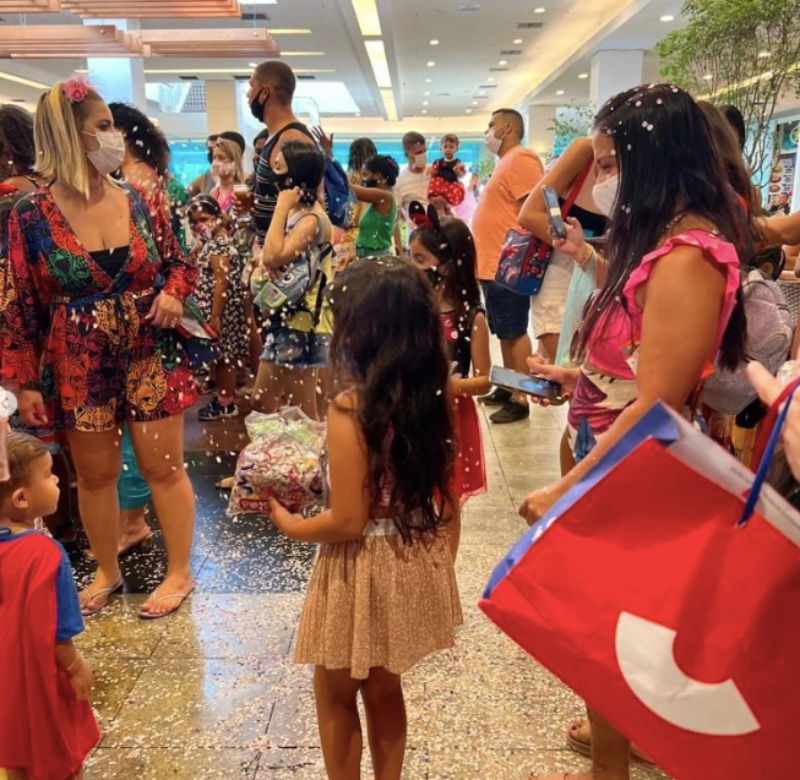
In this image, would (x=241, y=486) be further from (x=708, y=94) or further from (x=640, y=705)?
(x=708, y=94)

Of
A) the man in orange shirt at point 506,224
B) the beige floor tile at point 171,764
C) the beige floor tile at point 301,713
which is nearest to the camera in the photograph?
the beige floor tile at point 171,764

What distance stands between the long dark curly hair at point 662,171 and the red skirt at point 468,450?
3.13ft

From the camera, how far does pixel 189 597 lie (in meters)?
2.47

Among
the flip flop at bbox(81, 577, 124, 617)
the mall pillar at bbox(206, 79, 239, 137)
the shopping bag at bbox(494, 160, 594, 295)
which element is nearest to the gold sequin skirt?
the flip flop at bbox(81, 577, 124, 617)

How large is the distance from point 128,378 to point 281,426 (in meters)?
0.94

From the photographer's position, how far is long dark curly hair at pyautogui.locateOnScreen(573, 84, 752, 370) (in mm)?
1262

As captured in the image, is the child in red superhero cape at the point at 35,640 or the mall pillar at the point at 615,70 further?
the mall pillar at the point at 615,70

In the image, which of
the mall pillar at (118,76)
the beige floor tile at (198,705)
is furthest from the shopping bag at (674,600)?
the mall pillar at (118,76)

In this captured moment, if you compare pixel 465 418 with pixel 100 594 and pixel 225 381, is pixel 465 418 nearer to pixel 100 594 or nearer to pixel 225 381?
pixel 100 594

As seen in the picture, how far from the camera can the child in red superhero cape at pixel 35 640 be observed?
53.1 inches

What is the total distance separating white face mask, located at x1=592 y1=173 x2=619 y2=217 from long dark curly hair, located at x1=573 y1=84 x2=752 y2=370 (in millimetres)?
105

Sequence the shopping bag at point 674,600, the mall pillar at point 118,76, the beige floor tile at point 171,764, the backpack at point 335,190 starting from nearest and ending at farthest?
the shopping bag at point 674,600, the beige floor tile at point 171,764, the backpack at point 335,190, the mall pillar at point 118,76

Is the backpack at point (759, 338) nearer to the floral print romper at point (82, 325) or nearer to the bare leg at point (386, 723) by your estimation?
the bare leg at point (386, 723)

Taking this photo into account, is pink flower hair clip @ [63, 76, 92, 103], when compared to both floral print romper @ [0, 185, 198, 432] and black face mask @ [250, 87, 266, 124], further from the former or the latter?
black face mask @ [250, 87, 266, 124]
